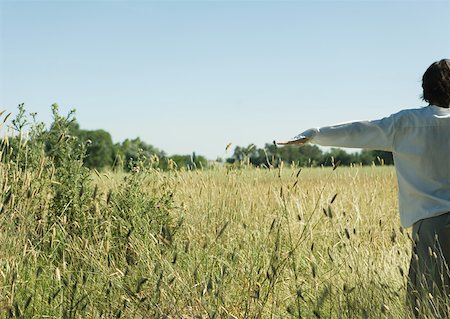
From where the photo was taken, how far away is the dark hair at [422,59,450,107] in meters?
3.45

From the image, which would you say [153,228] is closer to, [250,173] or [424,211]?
[250,173]

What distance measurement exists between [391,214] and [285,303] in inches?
117

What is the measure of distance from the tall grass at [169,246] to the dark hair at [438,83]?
776 mm

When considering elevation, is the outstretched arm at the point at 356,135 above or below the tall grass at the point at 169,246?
above

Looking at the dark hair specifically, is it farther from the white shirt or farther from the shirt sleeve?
the shirt sleeve

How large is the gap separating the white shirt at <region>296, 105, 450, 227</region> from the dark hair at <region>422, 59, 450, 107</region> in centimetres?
6

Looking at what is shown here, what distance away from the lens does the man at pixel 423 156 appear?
132 inches

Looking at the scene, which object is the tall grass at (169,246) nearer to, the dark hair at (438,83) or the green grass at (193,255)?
the green grass at (193,255)

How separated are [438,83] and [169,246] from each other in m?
1.71

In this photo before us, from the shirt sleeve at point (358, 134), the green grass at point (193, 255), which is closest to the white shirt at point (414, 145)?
the shirt sleeve at point (358, 134)

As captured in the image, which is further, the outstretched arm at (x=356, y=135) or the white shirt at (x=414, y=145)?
the outstretched arm at (x=356, y=135)

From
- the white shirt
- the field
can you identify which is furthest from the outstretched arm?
the field

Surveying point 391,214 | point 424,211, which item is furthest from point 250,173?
point 424,211

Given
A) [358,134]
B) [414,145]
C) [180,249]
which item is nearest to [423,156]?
[414,145]
